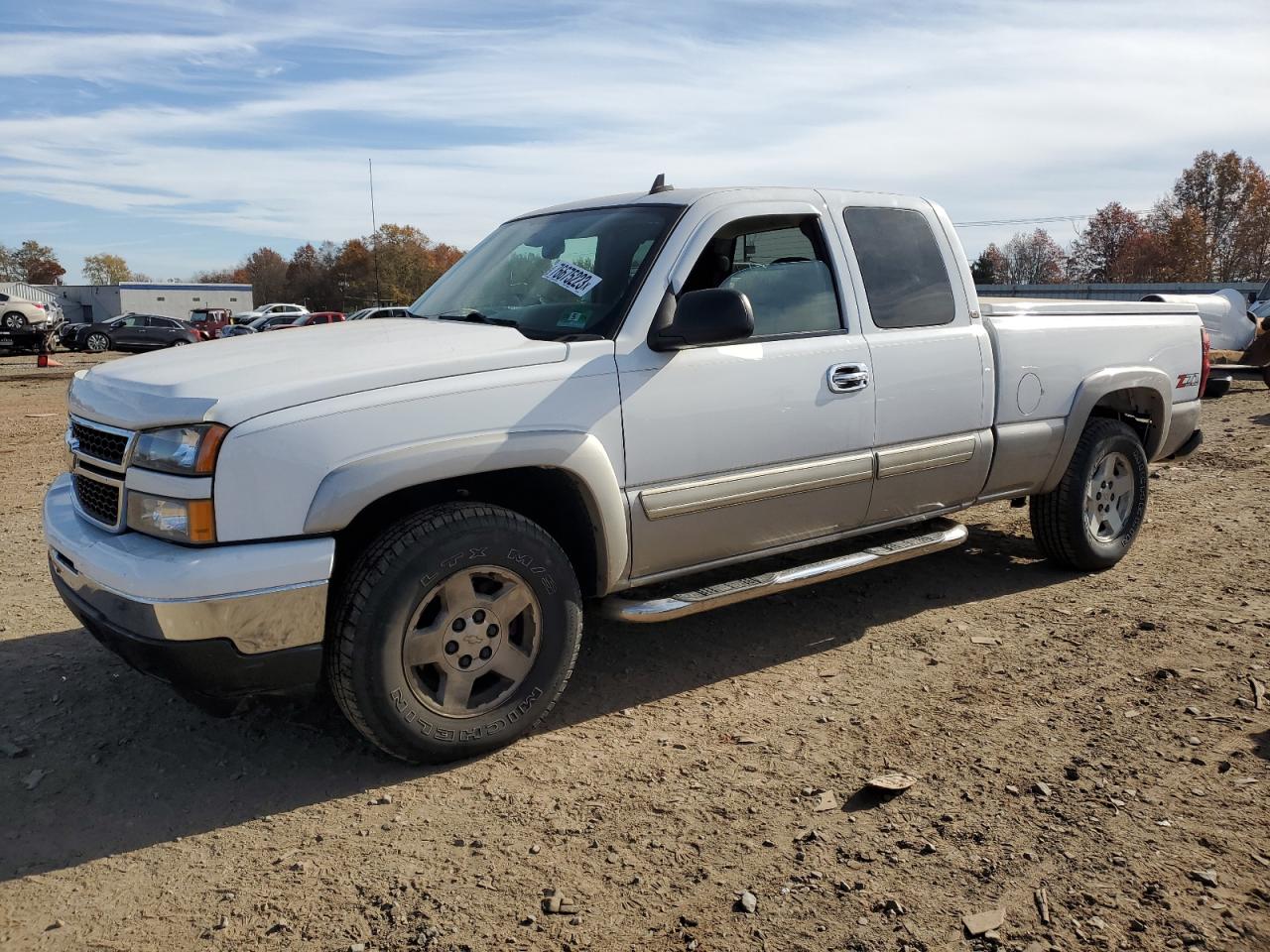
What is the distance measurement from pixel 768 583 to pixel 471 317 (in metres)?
1.64

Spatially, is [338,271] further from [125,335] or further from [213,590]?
[213,590]

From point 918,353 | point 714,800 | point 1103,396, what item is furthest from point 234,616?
point 1103,396

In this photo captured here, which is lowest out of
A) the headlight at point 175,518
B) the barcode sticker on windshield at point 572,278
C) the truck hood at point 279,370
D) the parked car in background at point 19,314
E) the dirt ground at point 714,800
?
the dirt ground at point 714,800

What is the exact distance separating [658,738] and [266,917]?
148 centimetres

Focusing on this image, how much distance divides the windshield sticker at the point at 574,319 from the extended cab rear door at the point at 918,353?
128 centimetres

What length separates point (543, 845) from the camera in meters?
2.92

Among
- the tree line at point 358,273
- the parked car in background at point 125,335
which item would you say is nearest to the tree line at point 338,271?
the tree line at point 358,273

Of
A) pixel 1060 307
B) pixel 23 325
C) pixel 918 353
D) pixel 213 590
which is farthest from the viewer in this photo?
pixel 23 325

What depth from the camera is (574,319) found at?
376 cm

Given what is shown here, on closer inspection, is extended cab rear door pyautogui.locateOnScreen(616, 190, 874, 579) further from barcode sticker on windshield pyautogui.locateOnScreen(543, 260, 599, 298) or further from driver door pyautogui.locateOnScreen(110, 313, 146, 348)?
driver door pyautogui.locateOnScreen(110, 313, 146, 348)

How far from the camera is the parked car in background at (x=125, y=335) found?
31.8m

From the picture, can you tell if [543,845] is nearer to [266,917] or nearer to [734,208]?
[266,917]

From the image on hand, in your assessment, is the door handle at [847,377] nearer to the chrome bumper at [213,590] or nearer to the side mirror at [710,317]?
the side mirror at [710,317]

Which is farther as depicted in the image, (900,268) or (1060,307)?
(1060,307)
